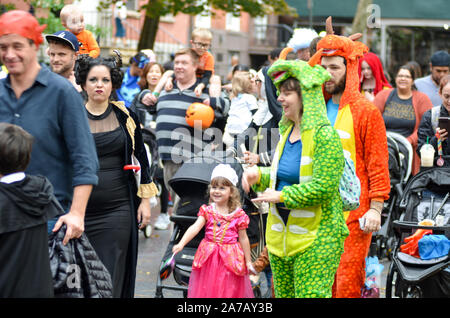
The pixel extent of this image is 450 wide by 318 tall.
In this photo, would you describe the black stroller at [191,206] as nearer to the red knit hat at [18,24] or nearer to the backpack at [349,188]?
the backpack at [349,188]

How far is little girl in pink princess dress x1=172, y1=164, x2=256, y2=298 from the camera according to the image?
598 centimetres

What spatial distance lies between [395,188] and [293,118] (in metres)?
4.02

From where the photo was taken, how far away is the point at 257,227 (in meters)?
6.71

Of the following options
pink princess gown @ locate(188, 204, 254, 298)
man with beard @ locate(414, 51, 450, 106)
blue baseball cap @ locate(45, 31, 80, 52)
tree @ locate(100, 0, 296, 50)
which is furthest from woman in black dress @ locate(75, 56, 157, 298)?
tree @ locate(100, 0, 296, 50)

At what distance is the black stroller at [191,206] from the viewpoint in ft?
21.7

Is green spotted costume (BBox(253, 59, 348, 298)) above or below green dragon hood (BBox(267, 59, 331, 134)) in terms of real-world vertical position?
below

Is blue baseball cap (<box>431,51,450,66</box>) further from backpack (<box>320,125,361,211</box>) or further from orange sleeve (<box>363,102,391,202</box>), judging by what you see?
backpack (<box>320,125,361,211</box>)

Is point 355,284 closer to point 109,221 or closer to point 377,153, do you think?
point 377,153

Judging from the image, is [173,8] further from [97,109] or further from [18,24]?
[18,24]

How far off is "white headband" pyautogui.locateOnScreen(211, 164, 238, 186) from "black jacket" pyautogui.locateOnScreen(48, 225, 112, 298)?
6.49 feet

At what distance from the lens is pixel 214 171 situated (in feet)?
20.5

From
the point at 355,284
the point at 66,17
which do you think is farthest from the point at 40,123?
the point at 66,17

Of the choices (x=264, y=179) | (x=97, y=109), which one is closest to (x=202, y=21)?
(x=97, y=109)
